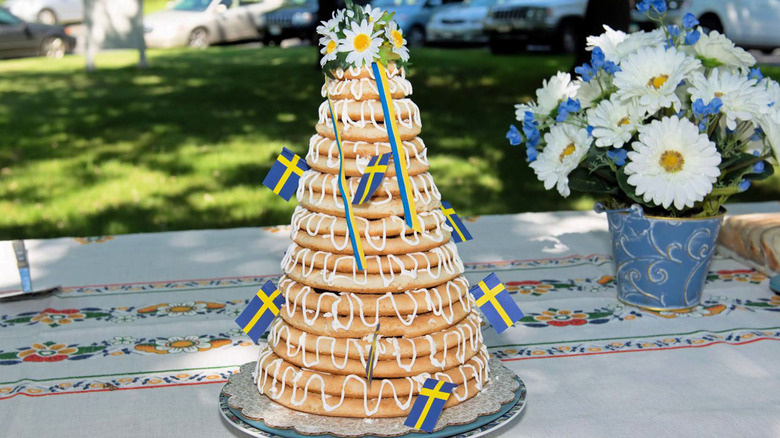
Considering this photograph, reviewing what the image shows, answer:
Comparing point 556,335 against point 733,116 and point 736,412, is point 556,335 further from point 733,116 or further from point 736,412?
point 733,116

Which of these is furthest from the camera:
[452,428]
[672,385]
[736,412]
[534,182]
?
[534,182]

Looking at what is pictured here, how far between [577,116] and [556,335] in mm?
752

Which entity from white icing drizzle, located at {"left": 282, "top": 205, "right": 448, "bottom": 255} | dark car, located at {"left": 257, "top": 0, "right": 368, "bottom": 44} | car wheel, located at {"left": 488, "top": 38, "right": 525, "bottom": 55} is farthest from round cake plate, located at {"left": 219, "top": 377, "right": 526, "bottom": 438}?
dark car, located at {"left": 257, "top": 0, "right": 368, "bottom": 44}

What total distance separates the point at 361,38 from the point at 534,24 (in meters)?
13.9

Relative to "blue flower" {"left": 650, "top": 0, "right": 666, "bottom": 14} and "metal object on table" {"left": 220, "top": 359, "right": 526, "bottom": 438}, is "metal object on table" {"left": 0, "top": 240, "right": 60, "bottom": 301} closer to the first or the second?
"metal object on table" {"left": 220, "top": 359, "right": 526, "bottom": 438}

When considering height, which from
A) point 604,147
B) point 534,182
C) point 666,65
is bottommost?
point 534,182

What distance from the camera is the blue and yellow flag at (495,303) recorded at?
97.4 inches

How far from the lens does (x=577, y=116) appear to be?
3.18 m

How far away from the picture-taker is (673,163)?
2.91 metres

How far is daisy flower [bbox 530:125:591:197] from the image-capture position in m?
3.08

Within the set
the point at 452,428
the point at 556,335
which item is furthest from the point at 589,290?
the point at 452,428

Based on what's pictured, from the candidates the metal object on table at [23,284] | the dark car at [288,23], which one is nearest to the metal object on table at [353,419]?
the metal object on table at [23,284]

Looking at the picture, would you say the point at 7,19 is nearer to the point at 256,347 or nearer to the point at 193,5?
the point at 193,5

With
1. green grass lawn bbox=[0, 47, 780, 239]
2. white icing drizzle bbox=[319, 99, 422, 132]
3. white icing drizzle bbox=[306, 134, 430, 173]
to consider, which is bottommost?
green grass lawn bbox=[0, 47, 780, 239]
